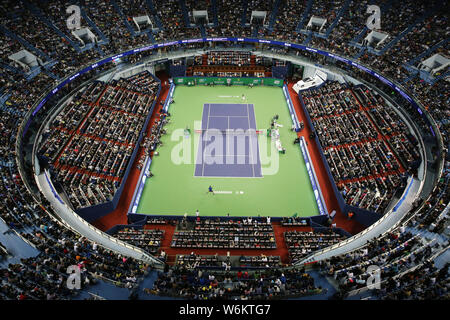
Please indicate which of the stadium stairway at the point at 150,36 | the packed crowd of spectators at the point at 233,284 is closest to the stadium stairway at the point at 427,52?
the packed crowd of spectators at the point at 233,284

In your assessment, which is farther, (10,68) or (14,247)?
(10,68)

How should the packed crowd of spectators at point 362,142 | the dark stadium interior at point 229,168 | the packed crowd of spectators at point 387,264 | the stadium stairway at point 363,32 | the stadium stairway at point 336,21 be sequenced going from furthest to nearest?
the stadium stairway at point 336,21, the stadium stairway at point 363,32, the packed crowd of spectators at point 362,142, the dark stadium interior at point 229,168, the packed crowd of spectators at point 387,264

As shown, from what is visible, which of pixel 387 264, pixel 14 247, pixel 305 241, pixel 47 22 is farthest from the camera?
pixel 47 22

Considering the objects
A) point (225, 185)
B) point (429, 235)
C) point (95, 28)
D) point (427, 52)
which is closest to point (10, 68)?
point (95, 28)

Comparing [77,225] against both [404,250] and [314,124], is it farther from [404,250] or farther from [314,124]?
[314,124]

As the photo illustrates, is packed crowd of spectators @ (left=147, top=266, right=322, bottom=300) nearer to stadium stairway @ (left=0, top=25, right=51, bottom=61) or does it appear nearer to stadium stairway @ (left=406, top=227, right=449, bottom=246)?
stadium stairway @ (left=406, top=227, right=449, bottom=246)

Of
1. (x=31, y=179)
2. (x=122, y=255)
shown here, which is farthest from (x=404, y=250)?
(x=31, y=179)

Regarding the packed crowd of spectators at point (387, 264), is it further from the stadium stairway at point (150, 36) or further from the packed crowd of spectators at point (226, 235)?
the stadium stairway at point (150, 36)

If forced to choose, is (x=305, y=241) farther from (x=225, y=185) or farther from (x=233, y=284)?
(x=225, y=185)
